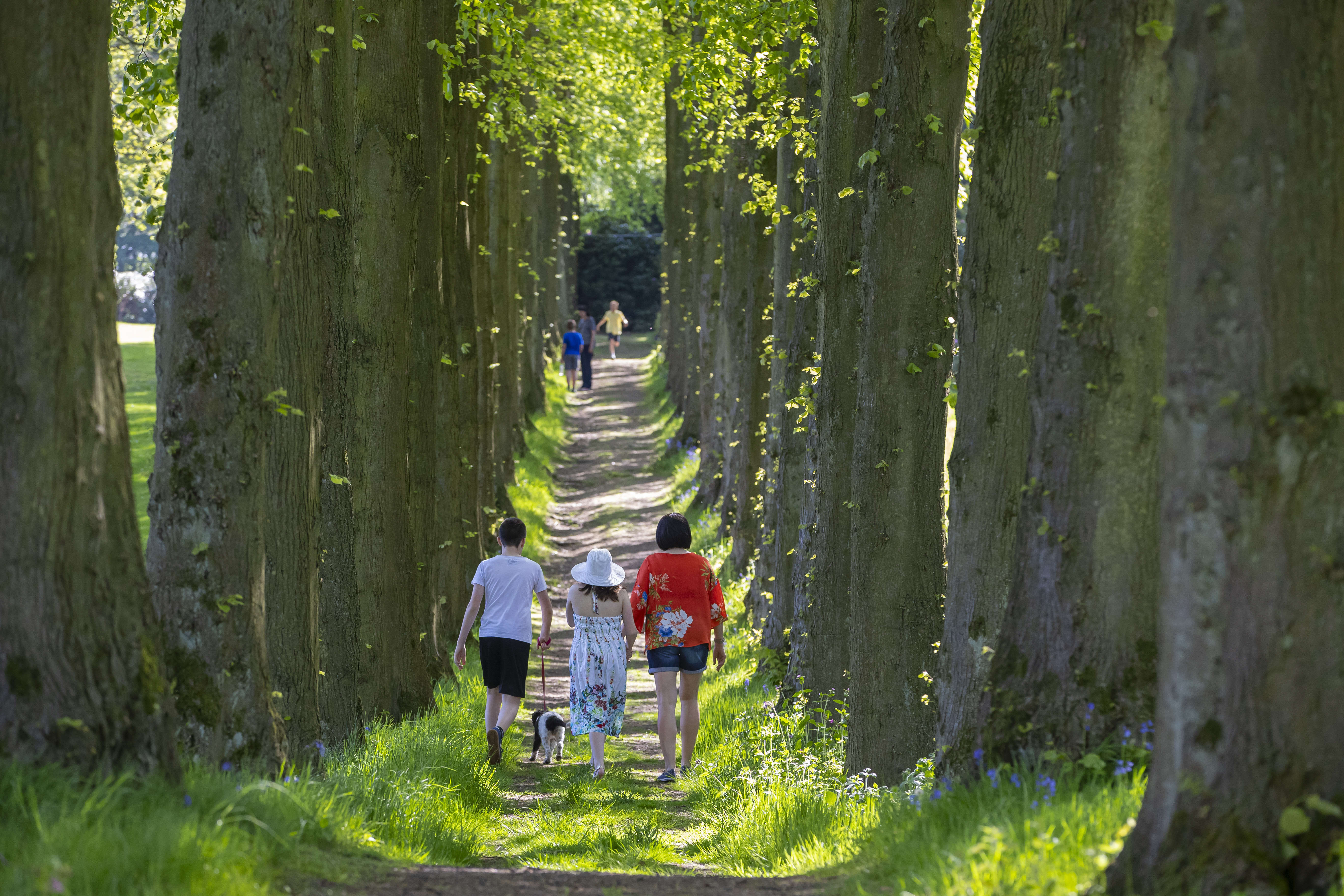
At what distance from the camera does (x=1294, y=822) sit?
11.6 ft

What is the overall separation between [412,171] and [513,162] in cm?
1132

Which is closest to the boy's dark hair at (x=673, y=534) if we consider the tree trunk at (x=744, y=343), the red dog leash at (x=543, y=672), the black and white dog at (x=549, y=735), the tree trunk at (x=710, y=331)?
the red dog leash at (x=543, y=672)

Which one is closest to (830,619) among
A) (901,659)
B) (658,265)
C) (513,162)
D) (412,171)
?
(901,659)

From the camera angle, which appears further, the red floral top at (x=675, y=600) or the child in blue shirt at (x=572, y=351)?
the child in blue shirt at (x=572, y=351)

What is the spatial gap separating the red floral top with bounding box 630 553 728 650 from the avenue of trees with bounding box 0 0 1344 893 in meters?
0.86

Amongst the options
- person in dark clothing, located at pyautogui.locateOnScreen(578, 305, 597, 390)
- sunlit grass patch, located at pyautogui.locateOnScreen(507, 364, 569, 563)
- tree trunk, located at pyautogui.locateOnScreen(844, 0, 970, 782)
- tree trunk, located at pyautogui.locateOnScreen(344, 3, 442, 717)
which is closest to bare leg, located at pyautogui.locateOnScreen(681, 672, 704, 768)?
tree trunk, located at pyautogui.locateOnScreen(844, 0, 970, 782)

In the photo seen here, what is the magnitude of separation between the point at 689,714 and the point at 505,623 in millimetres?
1461

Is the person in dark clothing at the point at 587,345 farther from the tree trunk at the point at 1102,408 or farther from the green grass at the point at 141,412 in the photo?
the tree trunk at the point at 1102,408

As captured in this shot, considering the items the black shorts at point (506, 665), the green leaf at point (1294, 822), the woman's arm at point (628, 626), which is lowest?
the black shorts at point (506, 665)

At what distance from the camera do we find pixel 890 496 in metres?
7.76

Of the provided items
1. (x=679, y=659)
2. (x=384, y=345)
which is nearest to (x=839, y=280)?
(x=679, y=659)

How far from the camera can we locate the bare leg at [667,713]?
9.47 metres

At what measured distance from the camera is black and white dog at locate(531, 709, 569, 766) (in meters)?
9.76

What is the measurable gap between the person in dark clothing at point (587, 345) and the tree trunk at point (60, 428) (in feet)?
118
